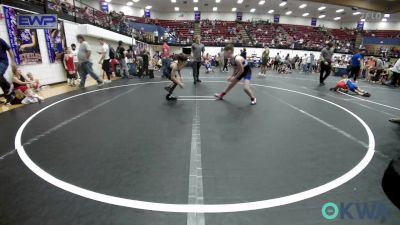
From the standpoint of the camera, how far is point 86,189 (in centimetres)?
218

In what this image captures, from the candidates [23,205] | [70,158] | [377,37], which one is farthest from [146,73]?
[377,37]

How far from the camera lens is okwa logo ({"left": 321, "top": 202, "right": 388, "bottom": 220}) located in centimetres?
187

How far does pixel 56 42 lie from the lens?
31.9ft

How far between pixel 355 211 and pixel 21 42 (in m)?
9.87

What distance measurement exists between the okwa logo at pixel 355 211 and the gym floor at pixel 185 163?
0.18 ft

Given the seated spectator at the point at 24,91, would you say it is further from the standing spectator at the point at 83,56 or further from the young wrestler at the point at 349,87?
the young wrestler at the point at 349,87

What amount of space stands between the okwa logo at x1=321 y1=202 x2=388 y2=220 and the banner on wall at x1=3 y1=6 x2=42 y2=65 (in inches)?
362

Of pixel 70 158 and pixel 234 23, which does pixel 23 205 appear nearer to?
pixel 70 158

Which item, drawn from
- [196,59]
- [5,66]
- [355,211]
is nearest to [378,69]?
[196,59]

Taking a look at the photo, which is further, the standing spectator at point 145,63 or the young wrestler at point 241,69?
the standing spectator at point 145,63

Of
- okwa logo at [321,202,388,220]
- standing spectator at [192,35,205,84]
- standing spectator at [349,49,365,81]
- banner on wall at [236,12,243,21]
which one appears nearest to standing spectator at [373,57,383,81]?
standing spectator at [349,49,365,81]

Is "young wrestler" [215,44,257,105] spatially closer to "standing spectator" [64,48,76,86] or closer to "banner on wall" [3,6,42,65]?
"standing spectator" [64,48,76,86]

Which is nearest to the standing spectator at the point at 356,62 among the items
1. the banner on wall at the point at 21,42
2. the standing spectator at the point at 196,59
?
the standing spectator at the point at 196,59

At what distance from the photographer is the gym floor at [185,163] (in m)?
1.89
